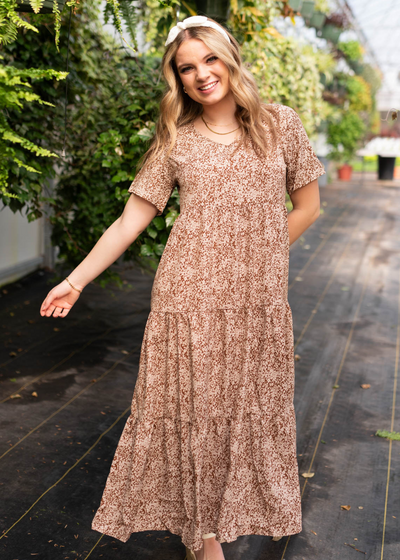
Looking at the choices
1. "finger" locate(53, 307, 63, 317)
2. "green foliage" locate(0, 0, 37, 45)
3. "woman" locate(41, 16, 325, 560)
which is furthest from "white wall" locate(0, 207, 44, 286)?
"green foliage" locate(0, 0, 37, 45)

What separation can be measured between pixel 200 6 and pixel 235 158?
4.44ft

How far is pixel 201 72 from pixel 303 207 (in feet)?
1.66

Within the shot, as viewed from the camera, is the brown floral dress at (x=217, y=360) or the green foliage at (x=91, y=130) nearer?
the brown floral dress at (x=217, y=360)

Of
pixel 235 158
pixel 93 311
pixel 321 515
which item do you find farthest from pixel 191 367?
pixel 93 311

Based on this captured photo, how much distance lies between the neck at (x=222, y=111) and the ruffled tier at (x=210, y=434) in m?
0.52

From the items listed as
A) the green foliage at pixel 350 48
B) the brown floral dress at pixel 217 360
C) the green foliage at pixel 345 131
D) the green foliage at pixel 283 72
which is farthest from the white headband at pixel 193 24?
the green foliage at pixel 350 48

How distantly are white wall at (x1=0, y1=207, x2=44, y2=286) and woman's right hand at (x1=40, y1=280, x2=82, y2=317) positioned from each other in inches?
127

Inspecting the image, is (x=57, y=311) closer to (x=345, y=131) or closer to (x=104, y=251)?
(x=104, y=251)

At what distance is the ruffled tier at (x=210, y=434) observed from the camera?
1.66 m

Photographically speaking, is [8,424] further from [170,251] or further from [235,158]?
[235,158]

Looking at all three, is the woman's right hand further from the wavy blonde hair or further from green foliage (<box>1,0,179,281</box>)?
green foliage (<box>1,0,179,281</box>)

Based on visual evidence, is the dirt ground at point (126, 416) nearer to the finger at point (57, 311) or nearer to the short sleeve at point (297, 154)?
the finger at point (57, 311)

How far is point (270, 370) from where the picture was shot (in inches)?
66.6

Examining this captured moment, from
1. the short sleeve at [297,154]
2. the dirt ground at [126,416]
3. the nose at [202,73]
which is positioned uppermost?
the nose at [202,73]
